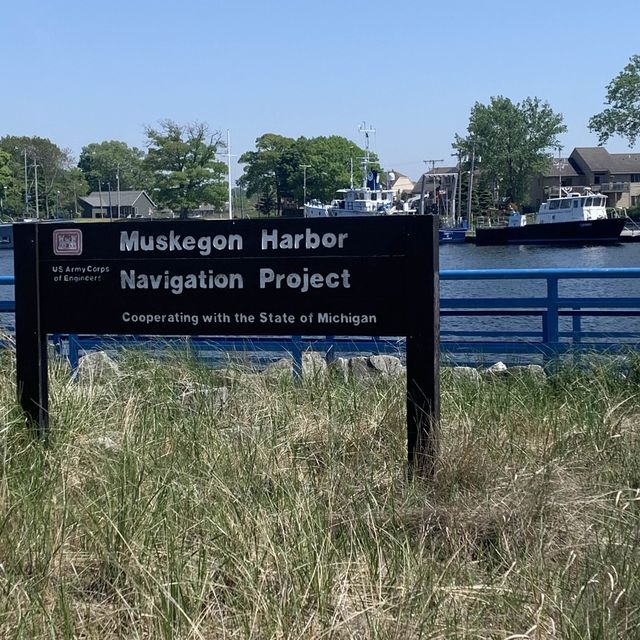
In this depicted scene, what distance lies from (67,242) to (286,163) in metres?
112

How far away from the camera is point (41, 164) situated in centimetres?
11875

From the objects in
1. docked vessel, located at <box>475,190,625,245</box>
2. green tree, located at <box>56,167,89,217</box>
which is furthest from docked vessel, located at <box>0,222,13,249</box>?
green tree, located at <box>56,167,89,217</box>

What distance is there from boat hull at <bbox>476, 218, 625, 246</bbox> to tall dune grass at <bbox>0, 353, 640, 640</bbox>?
2504 inches

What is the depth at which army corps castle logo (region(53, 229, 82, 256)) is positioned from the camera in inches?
210

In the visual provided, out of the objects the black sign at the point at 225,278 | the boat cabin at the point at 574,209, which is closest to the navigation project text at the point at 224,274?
the black sign at the point at 225,278

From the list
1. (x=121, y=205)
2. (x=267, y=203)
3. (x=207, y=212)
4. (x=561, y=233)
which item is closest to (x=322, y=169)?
(x=267, y=203)

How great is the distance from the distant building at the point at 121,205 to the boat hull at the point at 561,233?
43558 mm

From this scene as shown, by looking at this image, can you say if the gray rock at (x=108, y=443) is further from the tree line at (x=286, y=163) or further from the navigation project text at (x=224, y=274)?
the tree line at (x=286, y=163)

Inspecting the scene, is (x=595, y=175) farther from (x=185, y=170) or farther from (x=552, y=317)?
(x=552, y=317)

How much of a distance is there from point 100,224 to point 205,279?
655mm

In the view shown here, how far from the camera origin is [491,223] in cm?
9200

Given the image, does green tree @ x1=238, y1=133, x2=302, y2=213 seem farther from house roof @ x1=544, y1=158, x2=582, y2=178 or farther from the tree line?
house roof @ x1=544, y1=158, x2=582, y2=178

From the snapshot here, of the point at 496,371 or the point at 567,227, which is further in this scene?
the point at 567,227

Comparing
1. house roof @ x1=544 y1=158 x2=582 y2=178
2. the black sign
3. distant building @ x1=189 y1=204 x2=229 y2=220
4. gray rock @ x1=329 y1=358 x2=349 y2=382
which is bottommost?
gray rock @ x1=329 y1=358 x2=349 y2=382
